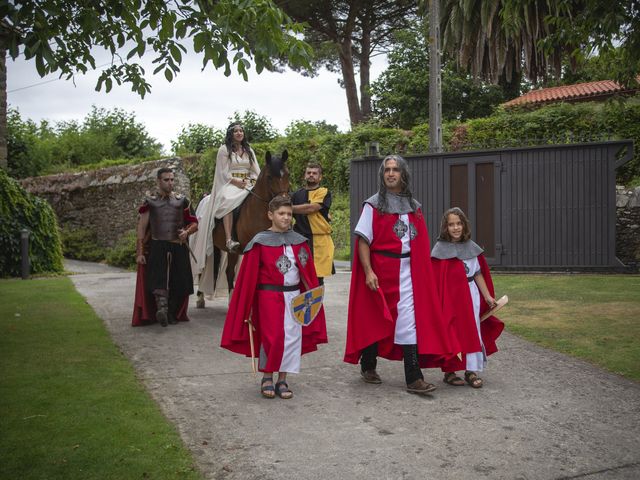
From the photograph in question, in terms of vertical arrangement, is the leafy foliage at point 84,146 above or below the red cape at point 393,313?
above

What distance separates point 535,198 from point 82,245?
47.8 ft

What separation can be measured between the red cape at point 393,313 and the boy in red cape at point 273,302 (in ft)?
1.23

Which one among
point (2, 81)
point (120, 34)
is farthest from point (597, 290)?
point (2, 81)

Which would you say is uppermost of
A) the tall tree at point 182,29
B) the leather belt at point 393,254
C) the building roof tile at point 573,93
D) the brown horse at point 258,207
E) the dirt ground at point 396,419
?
the building roof tile at point 573,93

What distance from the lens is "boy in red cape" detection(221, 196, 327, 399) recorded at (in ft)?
17.0

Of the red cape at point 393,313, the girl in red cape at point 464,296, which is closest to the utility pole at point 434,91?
the girl in red cape at point 464,296

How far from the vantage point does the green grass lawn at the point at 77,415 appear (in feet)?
12.2

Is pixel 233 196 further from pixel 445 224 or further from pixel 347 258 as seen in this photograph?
pixel 347 258

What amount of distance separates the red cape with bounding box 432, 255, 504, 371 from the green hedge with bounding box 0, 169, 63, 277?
1232 cm

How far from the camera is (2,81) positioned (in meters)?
17.3

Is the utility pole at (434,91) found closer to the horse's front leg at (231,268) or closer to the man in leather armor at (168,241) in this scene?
the horse's front leg at (231,268)

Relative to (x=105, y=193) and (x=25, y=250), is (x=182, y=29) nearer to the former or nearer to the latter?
(x=25, y=250)

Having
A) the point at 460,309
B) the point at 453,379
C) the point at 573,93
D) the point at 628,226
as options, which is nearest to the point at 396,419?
the point at 453,379

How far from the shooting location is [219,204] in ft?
28.1
